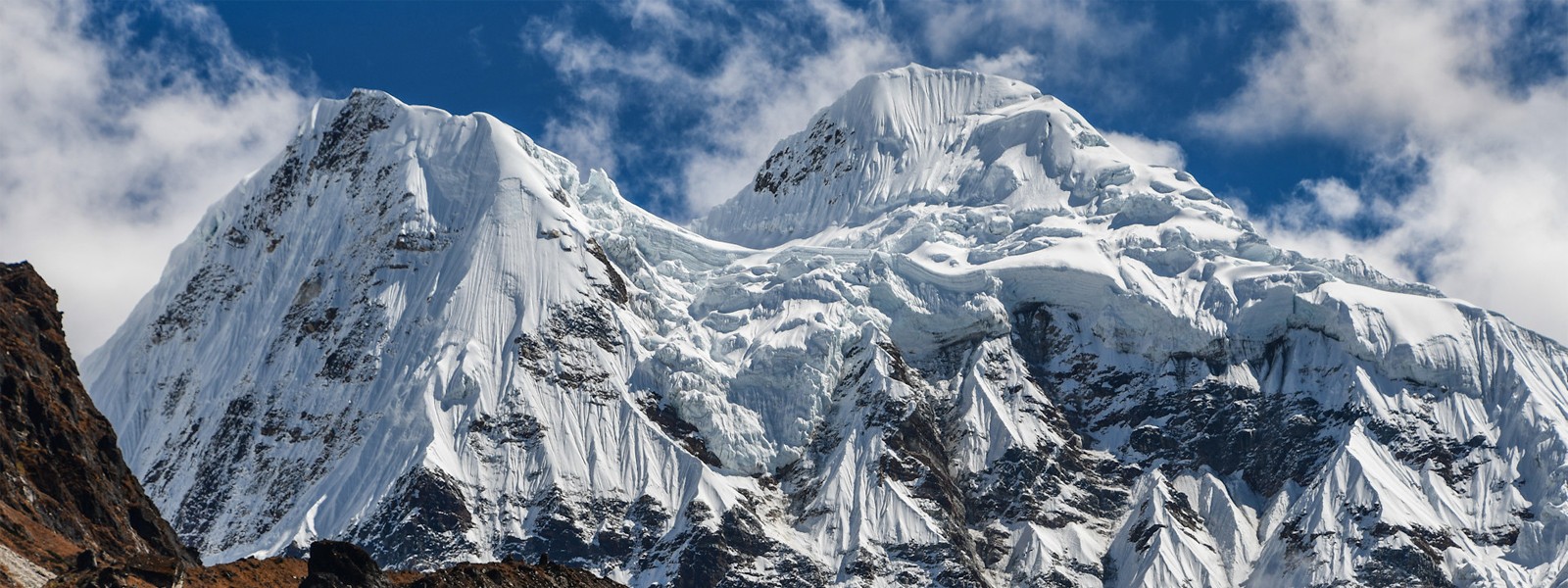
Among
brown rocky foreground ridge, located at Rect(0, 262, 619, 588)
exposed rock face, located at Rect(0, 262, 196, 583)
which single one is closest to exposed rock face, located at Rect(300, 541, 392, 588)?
brown rocky foreground ridge, located at Rect(0, 262, 619, 588)

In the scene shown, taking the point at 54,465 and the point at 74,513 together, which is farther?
the point at 54,465

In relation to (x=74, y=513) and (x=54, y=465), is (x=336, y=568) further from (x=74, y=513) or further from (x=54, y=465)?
(x=54, y=465)

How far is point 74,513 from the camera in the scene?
424ft

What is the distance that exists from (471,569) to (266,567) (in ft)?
45.2

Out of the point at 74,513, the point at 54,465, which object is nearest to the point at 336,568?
the point at 74,513

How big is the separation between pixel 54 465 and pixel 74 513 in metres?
4.33

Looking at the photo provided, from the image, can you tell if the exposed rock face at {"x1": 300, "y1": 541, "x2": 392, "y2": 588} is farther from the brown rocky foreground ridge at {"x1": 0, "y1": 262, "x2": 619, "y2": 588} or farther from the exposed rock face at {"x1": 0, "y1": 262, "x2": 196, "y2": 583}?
the exposed rock face at {"x1": 0, "y1": 262, "x2": 196, "y2": 583}

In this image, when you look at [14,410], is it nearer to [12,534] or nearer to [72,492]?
[72,492]

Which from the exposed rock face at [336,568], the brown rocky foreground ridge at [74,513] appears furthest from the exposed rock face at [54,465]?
the exposed rock face at [336,568]

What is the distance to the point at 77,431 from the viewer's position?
454 ft

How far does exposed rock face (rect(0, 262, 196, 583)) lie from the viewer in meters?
119

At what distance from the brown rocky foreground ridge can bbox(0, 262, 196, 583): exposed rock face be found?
0.11 m

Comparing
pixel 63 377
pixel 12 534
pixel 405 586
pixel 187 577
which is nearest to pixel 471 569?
pixel 405 586

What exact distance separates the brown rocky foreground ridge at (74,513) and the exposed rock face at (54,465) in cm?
11
